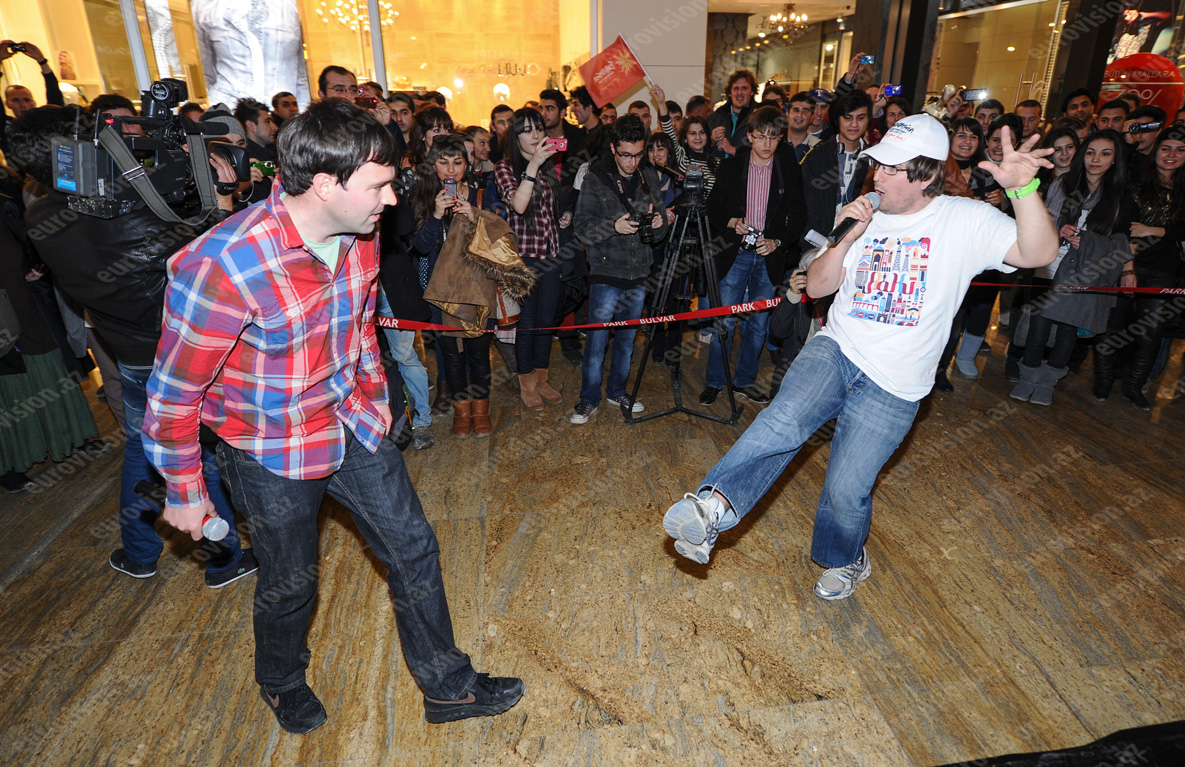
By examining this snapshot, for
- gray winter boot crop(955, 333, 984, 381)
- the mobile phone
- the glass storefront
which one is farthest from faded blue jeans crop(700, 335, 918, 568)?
the glass storefront

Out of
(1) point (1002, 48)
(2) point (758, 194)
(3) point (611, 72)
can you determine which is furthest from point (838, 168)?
(1) point (1002, 48)

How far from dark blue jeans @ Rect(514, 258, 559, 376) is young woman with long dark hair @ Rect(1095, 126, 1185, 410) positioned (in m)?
4.08

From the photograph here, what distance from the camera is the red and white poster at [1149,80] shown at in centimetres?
875

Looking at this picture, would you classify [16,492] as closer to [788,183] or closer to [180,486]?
[180,486]

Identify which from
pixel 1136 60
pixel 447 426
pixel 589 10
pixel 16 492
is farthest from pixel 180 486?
pixel 1136 60

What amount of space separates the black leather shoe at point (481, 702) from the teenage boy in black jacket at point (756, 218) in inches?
108

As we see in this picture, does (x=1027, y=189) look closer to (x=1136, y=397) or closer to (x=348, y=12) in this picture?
(x=1136, y=397)

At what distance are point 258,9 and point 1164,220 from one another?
1052 cm

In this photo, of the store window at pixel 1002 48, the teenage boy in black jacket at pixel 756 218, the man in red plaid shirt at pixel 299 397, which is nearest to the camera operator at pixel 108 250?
the man in red plaid shirt at pixel 299 397

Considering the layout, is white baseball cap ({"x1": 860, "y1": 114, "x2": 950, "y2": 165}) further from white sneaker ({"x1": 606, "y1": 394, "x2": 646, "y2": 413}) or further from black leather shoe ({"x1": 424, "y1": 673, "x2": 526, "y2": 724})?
white sneaker ({"x1": 606, "y1": 394, "x2": 646, "y2": 413})

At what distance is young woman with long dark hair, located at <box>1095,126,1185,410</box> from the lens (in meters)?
4.46

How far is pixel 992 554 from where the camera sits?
3090 millimetres

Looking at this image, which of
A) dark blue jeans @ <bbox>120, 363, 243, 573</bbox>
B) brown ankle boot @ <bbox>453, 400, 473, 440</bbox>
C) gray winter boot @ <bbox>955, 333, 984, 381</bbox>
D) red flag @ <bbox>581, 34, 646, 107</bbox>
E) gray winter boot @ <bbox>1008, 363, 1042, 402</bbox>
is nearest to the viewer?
dark blue jeans @ <bbox>120, 363, 243, 573</bbox>

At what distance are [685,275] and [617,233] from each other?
584 mm
